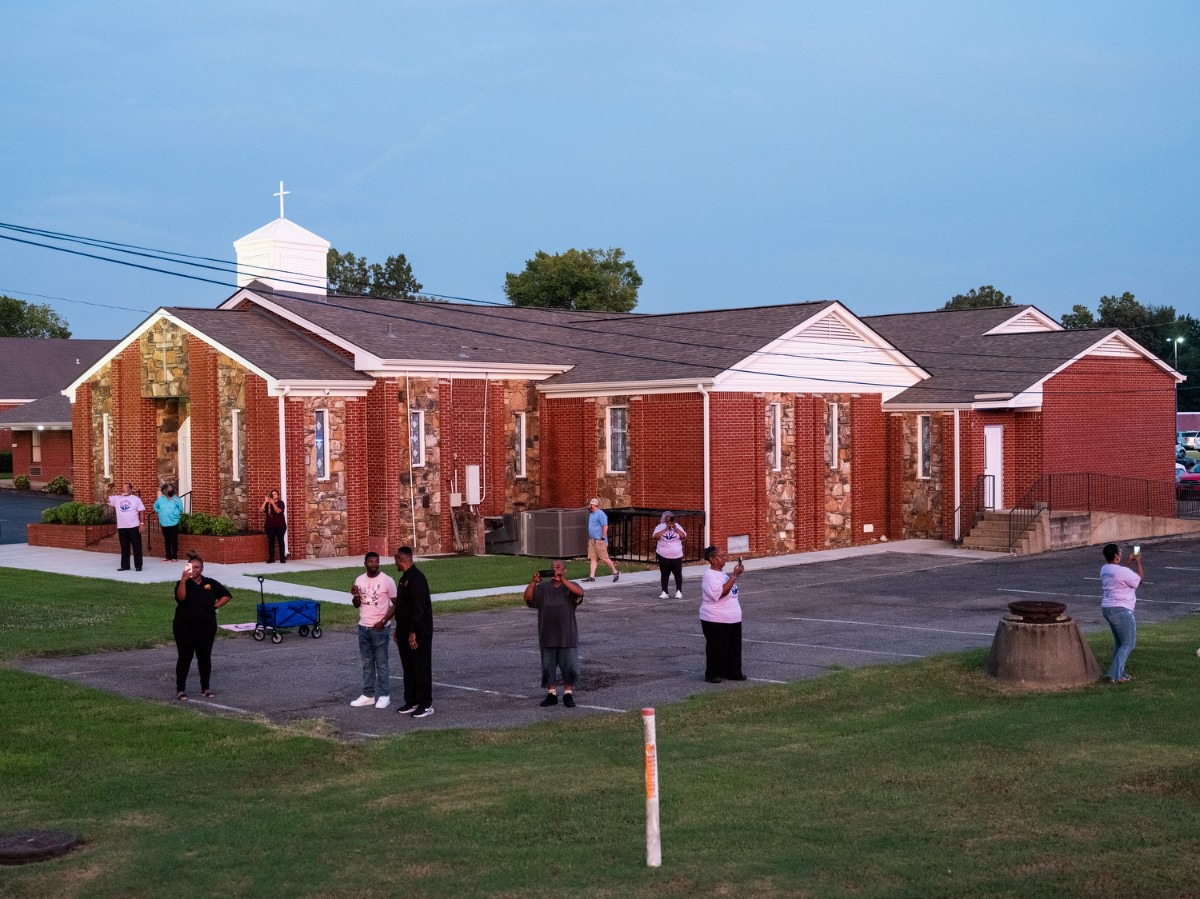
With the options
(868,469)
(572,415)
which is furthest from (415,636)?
(868,469)

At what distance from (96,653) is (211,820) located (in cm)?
966

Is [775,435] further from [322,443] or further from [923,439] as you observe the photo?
[322,443]

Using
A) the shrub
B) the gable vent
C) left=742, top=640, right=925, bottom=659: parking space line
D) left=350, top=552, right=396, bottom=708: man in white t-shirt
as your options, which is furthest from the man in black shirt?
the shrub

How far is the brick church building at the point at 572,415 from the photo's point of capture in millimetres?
32750

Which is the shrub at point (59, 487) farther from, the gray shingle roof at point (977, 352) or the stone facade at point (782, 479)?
the stone facade at point (782, 479)

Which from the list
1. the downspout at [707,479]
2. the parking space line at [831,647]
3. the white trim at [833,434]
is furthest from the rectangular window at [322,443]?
the parking space line at [831,647]

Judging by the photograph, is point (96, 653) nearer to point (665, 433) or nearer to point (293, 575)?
point (293, 575)

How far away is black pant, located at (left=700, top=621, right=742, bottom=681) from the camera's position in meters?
17.7

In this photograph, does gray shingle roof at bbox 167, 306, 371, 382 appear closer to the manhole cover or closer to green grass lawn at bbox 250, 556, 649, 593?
green grass lawn at bbox 250, 556, 649, 593

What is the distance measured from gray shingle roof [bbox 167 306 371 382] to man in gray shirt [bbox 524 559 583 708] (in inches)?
652

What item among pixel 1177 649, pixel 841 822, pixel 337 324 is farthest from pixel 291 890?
pixel 337 324

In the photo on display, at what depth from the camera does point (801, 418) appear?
35.1 m

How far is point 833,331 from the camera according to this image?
117ft

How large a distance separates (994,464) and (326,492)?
16805 millimetres
